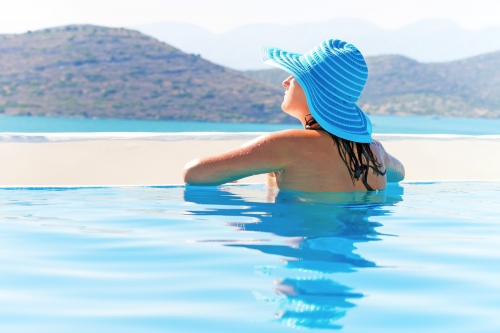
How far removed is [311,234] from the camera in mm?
2229

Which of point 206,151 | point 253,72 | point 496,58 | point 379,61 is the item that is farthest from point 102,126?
point 206,151

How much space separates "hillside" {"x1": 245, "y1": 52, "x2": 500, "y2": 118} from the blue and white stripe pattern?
89.5 m

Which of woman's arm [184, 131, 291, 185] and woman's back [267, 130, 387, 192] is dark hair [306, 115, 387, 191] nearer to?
woman's back [267, 130, 387, 192]

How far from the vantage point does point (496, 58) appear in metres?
100

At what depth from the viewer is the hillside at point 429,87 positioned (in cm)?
9356

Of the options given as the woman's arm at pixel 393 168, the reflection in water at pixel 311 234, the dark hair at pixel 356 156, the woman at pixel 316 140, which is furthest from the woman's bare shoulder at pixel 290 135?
the woman's arm at pixel 393 168

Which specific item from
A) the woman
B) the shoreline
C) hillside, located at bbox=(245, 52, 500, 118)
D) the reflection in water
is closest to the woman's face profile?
the woman

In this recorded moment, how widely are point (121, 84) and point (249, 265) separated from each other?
81742 millimetres

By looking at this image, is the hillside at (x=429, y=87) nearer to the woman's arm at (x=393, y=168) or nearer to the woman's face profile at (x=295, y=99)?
the woman's arm at (x=393, y=168)

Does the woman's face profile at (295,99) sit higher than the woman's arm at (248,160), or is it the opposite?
the woman's face profile at (295,99)

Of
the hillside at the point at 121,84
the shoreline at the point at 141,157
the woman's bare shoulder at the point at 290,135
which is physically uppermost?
the hillside at the point at 121,84

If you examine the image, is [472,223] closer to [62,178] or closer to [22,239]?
[22,239]

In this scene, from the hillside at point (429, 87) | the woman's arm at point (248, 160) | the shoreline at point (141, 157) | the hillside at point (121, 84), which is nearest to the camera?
the woman's arm at point (248, 160)

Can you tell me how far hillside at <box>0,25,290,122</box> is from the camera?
80.3 m
